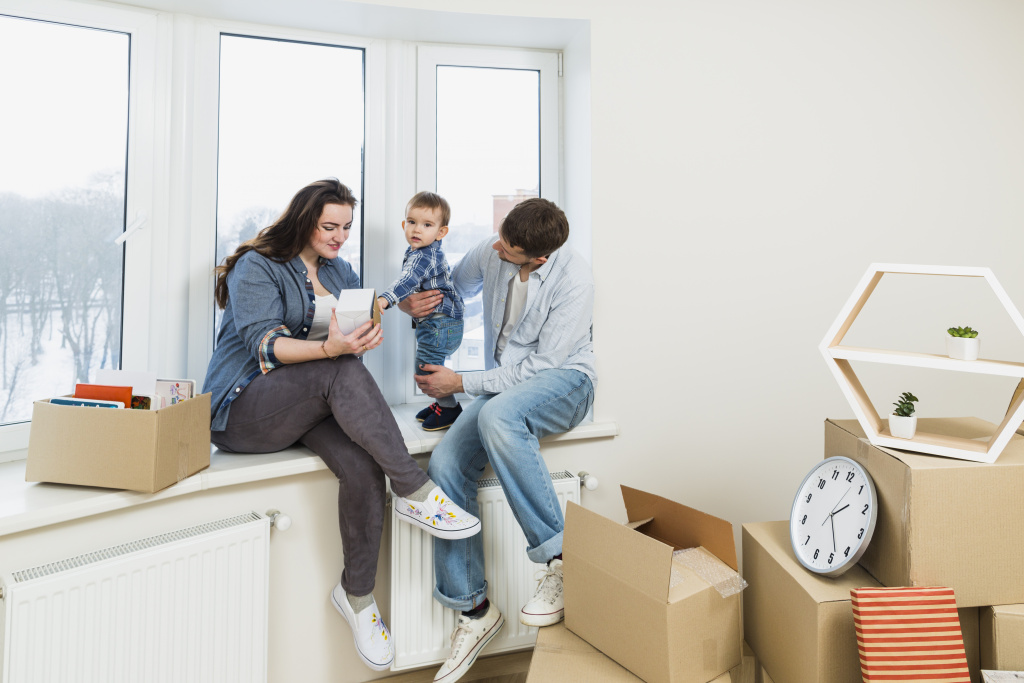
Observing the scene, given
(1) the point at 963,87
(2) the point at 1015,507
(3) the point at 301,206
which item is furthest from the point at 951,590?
(1) the point at 963,87

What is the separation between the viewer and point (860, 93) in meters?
2.00

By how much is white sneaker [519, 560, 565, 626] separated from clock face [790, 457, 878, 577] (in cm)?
54

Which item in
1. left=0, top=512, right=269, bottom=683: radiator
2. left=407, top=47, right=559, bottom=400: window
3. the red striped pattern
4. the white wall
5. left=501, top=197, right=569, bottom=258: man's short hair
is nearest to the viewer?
the red striped pattern

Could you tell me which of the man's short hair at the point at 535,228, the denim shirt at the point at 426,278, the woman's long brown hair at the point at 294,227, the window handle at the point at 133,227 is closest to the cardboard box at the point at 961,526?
the man's short hair at the point at 535,228

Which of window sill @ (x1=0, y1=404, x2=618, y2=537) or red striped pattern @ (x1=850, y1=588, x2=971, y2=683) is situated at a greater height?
window sill @ (x1=0, y1=404, x2=618, y2=537)

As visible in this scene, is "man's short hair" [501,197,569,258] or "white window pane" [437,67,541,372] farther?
"white window pane" [437,67,541,372]

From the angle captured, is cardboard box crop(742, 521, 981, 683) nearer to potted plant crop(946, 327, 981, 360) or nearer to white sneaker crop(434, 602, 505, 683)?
potted plant crop(946, 327, 981, 360)

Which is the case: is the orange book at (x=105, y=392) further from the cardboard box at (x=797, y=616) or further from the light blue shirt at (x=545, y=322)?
the cardboard box at (x=797, y=616)

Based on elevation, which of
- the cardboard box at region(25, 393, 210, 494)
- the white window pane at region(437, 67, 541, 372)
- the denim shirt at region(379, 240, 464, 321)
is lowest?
the cardboard box at region(25, 393, 210, 494)

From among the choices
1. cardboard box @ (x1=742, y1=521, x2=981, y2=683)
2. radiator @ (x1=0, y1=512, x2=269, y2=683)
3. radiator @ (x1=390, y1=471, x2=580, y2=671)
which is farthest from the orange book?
cardboard box @ (x1=742, y1=521, x2=981, y2=683)

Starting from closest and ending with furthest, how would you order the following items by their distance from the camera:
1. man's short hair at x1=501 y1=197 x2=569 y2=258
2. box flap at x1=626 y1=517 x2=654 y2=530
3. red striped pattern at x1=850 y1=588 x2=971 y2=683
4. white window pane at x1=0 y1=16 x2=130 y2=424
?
red striped pattern at x1=850 y1=588 x2=971 y2=683 → box flap at x1=626 y1=517 x2=654 y2=530 → white window pane at x1=0 y1=16 x2=130 y2=424 → man's short hair at x1=501 y1=197 x2=569 y2=258

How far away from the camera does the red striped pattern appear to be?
3.42 feet

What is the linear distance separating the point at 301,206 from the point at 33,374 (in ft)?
2.64

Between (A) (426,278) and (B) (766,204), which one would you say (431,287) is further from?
(B) (766,204)
